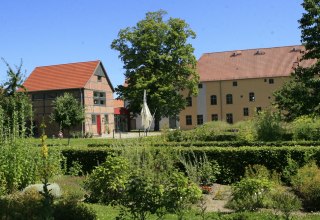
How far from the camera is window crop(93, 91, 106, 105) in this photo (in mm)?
46062

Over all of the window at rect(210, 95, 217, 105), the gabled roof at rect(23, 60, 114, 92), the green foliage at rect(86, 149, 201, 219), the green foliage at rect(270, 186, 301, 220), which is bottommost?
the green foliage at rect(270, 186, 301, 220)

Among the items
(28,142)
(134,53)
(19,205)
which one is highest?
(134,53)

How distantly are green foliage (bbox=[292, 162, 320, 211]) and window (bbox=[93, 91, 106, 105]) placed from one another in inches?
1486

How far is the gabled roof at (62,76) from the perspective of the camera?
4444cm

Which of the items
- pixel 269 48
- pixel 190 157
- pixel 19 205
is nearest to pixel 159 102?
pixel 269 48

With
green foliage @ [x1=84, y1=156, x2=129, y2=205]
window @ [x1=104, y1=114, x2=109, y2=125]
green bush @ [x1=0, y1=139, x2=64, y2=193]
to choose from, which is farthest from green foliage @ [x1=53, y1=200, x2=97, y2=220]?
window @ [x1=104, y1=114, x2=109, y2=125]

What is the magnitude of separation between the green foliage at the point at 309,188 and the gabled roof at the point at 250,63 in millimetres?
41262

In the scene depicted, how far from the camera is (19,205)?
23.5 feet

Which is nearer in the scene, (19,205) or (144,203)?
(144,203)

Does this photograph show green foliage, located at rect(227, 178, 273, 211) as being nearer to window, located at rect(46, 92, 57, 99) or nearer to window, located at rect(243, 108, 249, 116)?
window, located at rect(46, 92, 57, 99)

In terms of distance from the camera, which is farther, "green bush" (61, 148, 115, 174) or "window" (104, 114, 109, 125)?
"window" (104, 114, 109, 125)

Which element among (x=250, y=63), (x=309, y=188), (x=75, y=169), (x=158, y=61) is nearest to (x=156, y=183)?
(x=309, y=188)

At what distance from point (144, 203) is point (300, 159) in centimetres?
717

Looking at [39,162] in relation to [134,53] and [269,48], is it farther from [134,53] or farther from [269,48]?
[269,48]
